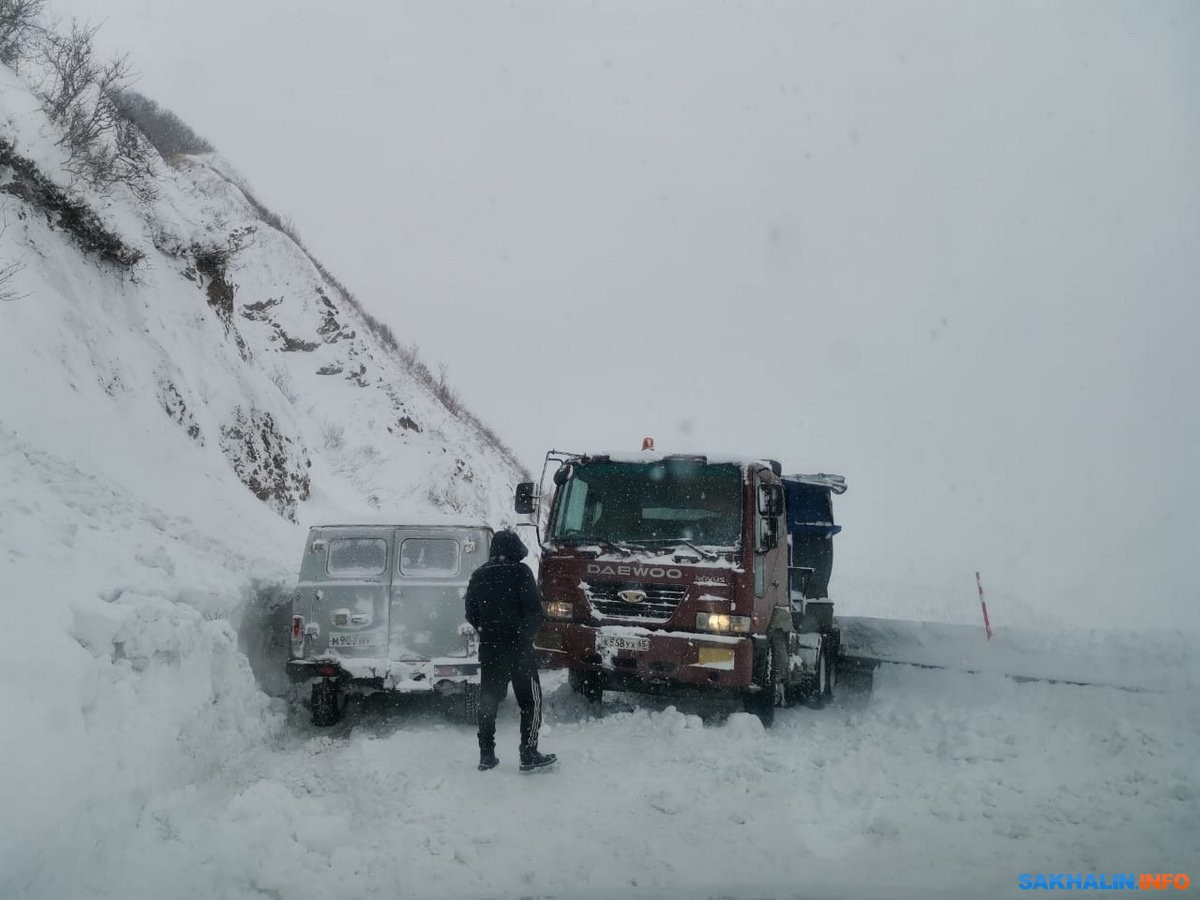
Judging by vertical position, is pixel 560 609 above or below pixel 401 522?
below

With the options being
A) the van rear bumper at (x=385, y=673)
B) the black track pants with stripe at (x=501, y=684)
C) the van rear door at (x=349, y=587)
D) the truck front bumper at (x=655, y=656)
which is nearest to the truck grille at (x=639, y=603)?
the truck front bumper at (x=655, y=656)

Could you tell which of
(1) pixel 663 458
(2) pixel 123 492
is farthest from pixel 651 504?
(2) pixel 123 492

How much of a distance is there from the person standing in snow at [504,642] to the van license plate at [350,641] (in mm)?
2136

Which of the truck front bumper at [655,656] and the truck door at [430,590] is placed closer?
the truck front bumper at [655,656]

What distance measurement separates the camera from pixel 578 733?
8.21 meters

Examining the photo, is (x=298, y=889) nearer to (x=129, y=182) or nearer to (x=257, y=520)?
(x=257, y=520)

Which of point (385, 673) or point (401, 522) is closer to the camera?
point (385, 673)

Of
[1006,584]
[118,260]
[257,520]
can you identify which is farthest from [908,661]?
[1006,584]

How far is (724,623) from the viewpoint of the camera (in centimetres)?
819

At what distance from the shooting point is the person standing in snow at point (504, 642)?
6891 mm

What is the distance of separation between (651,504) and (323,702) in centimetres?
389

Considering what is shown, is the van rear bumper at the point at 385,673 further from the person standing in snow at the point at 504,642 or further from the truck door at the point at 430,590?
the person standing in snow at the point at 504,642

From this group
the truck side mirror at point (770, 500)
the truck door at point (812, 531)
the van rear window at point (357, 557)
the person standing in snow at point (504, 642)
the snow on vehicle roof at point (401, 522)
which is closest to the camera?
the person standing in snow at point (504, 642)

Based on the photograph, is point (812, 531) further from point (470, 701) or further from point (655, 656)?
point (470, 701)
